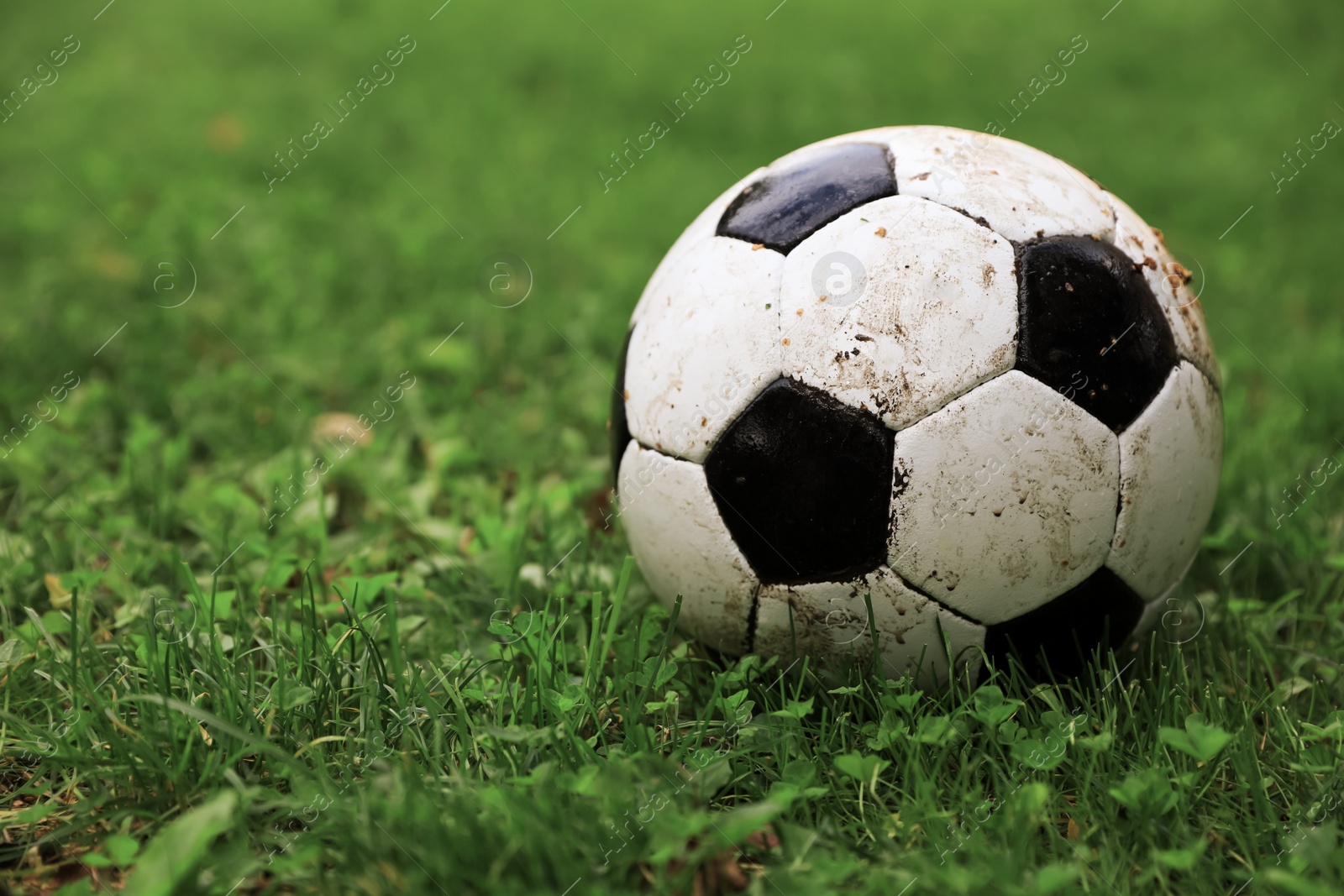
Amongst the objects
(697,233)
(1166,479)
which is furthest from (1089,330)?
(697,233)

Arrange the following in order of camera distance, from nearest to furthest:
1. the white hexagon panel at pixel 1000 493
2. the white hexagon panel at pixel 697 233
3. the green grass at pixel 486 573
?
the green grass at pixel 486 573 → the white hexagon panel at pixel 1000 493 → the white hexagon panel at pixel 697 233

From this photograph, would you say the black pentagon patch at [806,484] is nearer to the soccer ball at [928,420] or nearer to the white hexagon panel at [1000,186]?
the soccer ball at [928,420]

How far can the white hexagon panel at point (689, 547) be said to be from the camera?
2.23 m

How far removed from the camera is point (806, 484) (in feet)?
6.89

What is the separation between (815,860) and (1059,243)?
1328 millimetres

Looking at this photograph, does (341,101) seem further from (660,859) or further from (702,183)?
(660,859)

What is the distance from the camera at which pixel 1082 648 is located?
229 centimetres

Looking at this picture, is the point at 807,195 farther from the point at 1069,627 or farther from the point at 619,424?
the point at 1069,627

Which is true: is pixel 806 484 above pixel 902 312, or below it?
below

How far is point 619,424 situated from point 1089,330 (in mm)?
1070

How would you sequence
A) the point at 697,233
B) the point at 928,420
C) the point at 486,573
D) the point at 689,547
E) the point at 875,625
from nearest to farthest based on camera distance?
the point at 928,420 → the point at 875,625 → the point at 689,547 → the point at 697,233 → the point at 486,573

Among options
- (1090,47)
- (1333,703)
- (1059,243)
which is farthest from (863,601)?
(1090,47)

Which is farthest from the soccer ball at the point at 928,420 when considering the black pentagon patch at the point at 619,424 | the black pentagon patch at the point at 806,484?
the black pentagon patch at the point at 619,424

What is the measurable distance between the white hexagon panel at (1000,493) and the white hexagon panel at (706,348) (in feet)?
1.17
